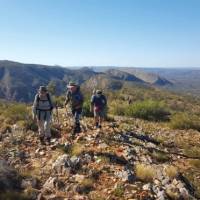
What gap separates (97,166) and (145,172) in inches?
51.3

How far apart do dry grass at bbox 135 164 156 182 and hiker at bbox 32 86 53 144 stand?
3.86 m

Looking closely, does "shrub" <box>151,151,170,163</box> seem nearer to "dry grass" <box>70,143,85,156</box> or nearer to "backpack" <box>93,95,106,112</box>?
"dry grass" <box>70,143,85,156</box>

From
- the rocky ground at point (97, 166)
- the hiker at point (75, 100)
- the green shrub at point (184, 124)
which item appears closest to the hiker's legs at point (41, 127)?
the rocky ground at point (97, 166)

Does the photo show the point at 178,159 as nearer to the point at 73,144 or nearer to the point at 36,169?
the point at 73,144

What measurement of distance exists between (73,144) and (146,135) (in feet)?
14.4

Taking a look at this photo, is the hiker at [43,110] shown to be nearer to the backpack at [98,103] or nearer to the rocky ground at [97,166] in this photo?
the rocky ground at [97,166]

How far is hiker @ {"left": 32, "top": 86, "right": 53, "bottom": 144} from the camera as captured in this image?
1223cm

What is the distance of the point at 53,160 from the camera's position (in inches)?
401

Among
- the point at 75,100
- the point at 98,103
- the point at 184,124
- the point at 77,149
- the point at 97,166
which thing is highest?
the point at 75,100

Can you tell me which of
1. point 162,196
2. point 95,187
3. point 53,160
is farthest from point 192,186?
point 53,160

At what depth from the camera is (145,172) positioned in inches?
368

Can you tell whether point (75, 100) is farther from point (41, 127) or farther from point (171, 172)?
point (171, 172)

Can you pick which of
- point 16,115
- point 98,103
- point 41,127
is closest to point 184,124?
point 98,103

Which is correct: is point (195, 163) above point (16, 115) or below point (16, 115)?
below
